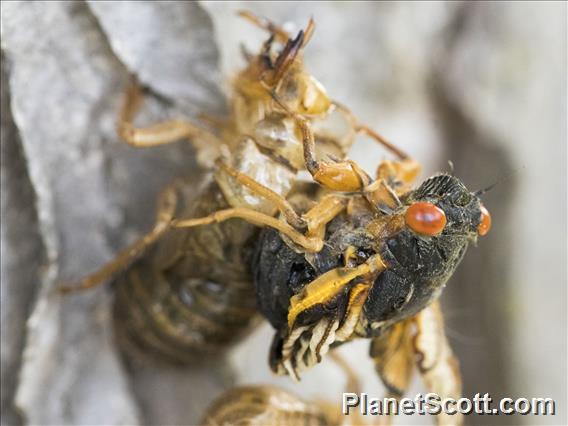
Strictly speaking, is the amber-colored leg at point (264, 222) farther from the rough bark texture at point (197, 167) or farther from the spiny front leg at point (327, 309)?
the rough bark texture at point (197, 167)

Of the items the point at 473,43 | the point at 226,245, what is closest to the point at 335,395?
the point at 226,245

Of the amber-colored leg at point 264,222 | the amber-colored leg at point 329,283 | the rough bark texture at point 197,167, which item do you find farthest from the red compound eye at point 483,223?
the rough bark texture at point 197,167

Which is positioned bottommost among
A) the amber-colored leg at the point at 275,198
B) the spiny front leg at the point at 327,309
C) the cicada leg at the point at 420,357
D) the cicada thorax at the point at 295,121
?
the cicada leg at the point at 420,357

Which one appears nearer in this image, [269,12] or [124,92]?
[124,92]

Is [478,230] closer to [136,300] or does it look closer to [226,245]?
[226,245]

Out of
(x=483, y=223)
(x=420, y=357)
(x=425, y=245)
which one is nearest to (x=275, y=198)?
(x=425, y=245)

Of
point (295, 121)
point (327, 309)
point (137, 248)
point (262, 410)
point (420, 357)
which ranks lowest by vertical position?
point (262, 410)

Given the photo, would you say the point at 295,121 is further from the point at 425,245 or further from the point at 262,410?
the point at 262,410
